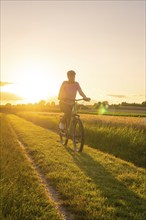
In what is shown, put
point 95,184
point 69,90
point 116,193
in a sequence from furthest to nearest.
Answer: point 69,90 → point 95,184 → point 116,193

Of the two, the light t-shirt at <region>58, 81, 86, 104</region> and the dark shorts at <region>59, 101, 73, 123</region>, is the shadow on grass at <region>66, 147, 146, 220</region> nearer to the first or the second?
the dark shorts at <region>59, 101, 73, 123</region>

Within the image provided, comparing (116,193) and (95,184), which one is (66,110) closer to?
(95,184)

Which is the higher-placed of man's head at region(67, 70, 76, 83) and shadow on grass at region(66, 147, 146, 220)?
man's head at region(67, 70, 76, 83)

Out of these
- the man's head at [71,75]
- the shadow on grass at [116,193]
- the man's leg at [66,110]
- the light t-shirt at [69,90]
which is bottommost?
the shadow on grass at [116,193]

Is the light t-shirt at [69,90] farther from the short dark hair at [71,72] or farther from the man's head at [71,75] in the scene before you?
the short dark hair at [71,72]

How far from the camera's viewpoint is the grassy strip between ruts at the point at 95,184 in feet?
19.6

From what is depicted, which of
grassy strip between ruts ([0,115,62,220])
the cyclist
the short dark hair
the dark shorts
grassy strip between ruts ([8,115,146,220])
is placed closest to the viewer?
grassy strip between ruts ([0,115,62,220])

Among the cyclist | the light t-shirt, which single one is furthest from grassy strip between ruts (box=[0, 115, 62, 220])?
the light t-shirt

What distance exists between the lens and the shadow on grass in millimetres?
6008

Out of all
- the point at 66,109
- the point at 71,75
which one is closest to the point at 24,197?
the point at 66,109

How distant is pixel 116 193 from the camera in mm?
7125

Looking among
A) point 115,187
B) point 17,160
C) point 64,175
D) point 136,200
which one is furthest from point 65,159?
point 136,200

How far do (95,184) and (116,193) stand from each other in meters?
0.74

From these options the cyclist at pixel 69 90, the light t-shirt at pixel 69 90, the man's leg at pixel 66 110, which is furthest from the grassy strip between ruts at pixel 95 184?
the light t-shirt at pixel 69 90
